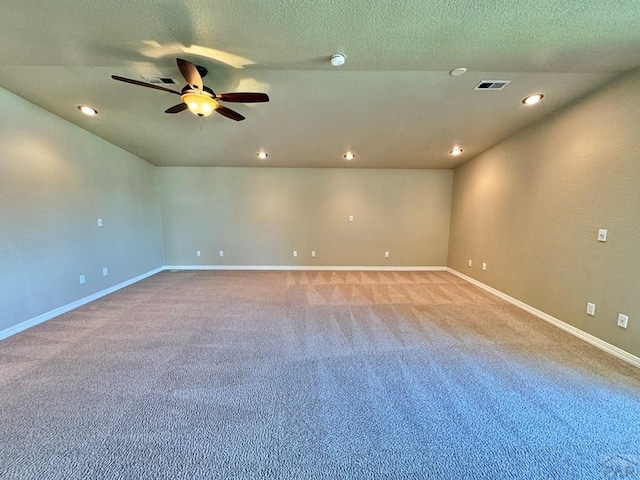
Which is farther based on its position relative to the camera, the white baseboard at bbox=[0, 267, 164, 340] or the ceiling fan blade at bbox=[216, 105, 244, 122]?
the white baseboard at bbox=[0, 267, 164, 340]

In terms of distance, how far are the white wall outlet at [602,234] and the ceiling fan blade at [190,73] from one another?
420 cm

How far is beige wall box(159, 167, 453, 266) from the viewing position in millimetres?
5449

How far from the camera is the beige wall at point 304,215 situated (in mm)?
5449

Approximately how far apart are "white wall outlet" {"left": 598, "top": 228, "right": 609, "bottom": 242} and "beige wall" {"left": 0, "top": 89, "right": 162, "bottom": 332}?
6.46m

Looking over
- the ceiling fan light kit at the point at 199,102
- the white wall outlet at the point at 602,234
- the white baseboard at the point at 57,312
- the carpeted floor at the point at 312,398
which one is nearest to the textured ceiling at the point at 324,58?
the ceiling fan light kit at the point at 199,102

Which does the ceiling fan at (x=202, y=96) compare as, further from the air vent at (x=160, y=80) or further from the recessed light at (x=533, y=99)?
the recessed light at (x=533, y=99)

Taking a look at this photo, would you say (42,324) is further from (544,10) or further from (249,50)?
(544,10)

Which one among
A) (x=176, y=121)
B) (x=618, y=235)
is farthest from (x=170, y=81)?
(x=618, y=235)

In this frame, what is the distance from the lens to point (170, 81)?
263 cm

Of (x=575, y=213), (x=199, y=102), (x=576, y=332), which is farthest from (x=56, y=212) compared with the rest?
(x=576, y=332)

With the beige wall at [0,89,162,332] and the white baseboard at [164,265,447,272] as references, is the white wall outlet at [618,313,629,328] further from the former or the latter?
the beige wall at [0,89,162,332]

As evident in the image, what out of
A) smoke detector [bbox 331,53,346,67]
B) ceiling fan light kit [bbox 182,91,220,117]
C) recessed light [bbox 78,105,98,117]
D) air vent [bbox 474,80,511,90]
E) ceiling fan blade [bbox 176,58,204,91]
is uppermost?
air vent [bbox 474,80,511,90]

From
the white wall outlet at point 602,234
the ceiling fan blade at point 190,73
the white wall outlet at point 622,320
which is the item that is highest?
the ceiling fan blade at point 190,73

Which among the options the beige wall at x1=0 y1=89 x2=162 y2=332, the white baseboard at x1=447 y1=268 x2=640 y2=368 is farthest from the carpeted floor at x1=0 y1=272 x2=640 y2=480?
the beige wall at x1=0 y1=89 x2=162 y2=332
